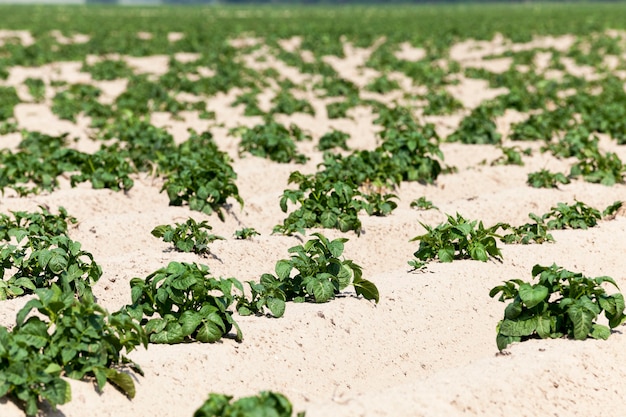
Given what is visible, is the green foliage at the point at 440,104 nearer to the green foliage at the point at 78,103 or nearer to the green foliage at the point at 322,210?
the green foliage at the point at 78,103

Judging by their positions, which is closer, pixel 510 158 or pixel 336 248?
pixel 336 248

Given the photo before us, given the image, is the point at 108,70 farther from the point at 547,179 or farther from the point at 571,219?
the point at 571,219

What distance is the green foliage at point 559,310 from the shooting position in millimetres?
5668

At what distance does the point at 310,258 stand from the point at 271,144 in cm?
502

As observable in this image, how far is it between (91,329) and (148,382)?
1.66 ft

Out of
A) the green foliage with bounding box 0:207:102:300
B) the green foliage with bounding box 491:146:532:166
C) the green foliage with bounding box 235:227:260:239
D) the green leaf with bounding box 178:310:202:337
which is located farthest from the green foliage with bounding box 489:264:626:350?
the green foliage with bounding box 491:146:532:166

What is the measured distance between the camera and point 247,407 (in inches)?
168

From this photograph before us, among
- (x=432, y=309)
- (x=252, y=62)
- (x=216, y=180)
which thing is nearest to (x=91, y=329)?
(x=432, y=309)

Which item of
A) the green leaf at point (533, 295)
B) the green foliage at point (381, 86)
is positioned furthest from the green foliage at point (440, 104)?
the green leaf at point (533, 295)

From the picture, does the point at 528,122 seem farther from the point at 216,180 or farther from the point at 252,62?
the point at 252,62

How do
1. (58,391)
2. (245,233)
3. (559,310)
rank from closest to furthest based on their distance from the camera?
1. (58,391)
2. (559,310)
3. (245,233)

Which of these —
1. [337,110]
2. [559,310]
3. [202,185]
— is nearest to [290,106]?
[337,110]

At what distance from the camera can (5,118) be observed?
46.3 feet

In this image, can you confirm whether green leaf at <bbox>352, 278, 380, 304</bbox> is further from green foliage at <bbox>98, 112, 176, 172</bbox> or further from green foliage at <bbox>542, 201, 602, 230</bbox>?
green foliage at <bbox>98, 112, 176, 172</bbox>
